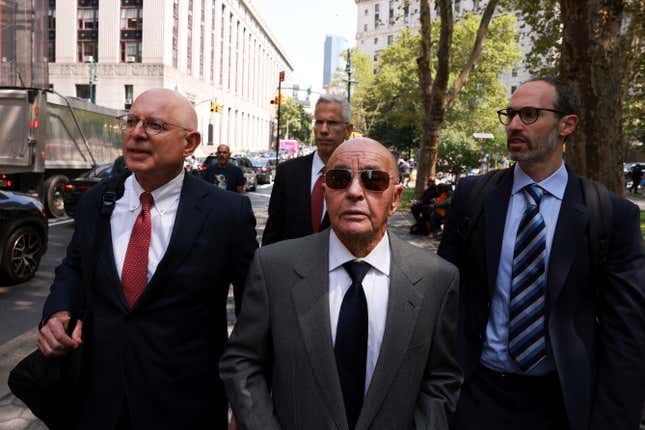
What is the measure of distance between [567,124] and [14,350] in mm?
5040

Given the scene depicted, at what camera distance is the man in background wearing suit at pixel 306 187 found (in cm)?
379

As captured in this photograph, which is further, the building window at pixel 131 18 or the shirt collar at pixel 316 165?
the building window at pixel 131 18

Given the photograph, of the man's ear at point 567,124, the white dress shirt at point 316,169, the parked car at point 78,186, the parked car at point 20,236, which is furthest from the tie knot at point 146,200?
the parked car at point 78,186

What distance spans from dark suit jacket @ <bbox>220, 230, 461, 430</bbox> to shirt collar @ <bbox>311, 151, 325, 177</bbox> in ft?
6.54

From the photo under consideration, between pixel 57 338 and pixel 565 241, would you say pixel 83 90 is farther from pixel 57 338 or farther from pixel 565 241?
pixel 565 241

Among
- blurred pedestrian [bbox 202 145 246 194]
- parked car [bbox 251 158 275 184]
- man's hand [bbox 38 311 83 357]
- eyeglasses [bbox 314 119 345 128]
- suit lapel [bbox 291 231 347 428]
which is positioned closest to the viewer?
suit lapel [bbox 291 231 347 428]

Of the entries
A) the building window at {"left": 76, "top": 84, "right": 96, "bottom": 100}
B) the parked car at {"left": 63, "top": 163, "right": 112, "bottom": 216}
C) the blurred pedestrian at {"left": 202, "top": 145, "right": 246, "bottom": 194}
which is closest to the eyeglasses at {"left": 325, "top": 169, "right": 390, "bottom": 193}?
the blurred pedestrian at {"left": 202, "top": 145, "right": 246, "bottom": 194}

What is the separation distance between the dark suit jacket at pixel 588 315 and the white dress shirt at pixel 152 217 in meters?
1.36

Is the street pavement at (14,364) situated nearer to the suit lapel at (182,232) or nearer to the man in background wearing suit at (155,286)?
the man in background wearing suit at (155,286)

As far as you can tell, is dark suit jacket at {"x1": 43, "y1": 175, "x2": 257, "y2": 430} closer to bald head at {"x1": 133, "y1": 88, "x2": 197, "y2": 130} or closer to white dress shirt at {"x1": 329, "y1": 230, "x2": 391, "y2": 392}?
bald head at {"x1": 133, "y1": 88, "x2": 197, "y2": 130}

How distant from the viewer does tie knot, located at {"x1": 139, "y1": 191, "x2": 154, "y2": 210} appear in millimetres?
2426

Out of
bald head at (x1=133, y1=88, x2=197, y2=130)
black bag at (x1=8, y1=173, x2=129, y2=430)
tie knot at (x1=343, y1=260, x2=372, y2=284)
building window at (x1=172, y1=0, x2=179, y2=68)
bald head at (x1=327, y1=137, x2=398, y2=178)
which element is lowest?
black bag at (x1=8, y1=173, x2=129, y2=430)

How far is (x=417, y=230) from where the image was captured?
47.8 ft

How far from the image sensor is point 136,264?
230 cm
